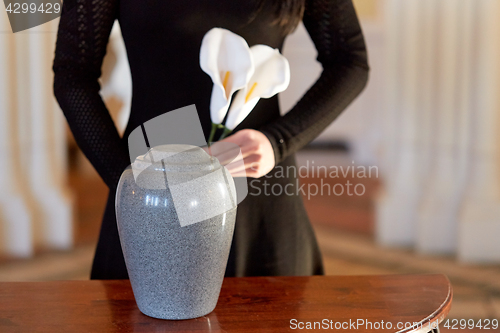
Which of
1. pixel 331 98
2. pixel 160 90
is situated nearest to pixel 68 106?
pixel 160 90

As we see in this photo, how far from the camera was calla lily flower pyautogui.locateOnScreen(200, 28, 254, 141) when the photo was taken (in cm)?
54

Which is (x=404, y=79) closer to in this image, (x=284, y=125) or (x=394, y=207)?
(x=394, y=207)

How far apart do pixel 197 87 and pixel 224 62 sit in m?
0.23

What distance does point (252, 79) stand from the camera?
0.57m

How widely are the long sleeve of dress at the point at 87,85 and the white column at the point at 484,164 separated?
1.76m

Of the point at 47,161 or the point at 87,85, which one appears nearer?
the point at 87,85

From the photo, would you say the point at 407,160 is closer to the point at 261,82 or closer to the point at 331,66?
the point at 331,66

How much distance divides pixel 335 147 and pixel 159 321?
12.4 feet

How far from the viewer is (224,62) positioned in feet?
1.82

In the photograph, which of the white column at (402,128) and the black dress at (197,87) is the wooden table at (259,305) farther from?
the white column at (402,128)

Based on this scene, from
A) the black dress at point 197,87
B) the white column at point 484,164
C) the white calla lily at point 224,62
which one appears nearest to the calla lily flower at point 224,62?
the white calla lily at point 224,62

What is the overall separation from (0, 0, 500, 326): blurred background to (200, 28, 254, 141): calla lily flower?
1.52m
